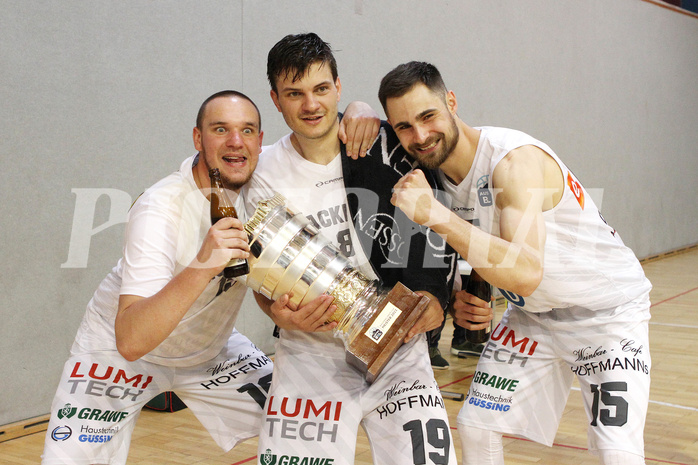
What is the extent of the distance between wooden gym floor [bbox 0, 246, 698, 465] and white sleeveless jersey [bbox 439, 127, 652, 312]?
162 cm

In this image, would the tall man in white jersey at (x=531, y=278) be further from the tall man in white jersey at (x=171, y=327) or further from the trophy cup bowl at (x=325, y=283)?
the tall man in white jersey at (x=171, y=327)

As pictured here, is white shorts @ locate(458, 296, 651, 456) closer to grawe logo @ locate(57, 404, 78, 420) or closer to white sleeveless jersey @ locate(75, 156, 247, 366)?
white sleeveless jersey @ locate(75, 156, 247, 366)

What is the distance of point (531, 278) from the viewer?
2.77 meters

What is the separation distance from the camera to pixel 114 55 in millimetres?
5469

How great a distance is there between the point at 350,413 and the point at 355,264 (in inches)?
27.2

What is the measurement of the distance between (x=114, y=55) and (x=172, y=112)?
2.31ft

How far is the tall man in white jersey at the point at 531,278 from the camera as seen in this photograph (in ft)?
9.30

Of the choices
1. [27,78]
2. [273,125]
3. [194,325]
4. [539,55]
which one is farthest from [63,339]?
[539,55]

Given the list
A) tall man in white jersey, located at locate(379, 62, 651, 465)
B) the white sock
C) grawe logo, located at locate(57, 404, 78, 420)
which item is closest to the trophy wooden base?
tall man in white jersey, located at locate(379, 62, 651, 465)

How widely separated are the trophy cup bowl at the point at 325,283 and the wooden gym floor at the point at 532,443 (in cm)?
209

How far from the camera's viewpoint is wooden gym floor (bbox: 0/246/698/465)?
4.54 m

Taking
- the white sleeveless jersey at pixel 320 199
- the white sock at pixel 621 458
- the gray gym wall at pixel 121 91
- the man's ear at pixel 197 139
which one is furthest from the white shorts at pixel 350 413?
the gray gym wall at pixel 121 91

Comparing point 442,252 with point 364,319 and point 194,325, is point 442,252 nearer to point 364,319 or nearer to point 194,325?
point 364,319

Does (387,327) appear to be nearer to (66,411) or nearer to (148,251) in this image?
(148,251)
